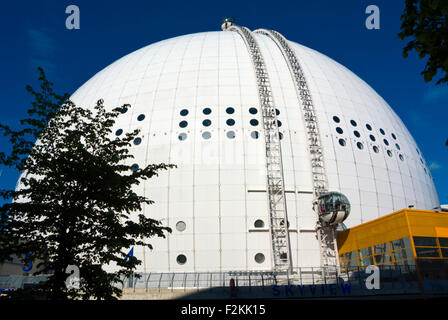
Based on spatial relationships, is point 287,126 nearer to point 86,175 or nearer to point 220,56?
point 220,56

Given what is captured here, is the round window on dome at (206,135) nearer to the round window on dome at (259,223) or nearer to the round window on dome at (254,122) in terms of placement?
the round window on dome at (254,122)

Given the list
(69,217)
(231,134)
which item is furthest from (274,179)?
(69,217)

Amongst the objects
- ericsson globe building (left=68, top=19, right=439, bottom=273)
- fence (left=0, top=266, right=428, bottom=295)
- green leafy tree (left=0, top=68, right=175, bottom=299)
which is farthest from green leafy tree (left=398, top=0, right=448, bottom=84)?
ericsson globe building (left=68, top=19, right=439, bottom=273)

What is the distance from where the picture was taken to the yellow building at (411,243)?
67.1 ft

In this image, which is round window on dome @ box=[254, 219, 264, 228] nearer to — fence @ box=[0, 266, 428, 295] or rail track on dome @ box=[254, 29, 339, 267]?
fence @ box=[0, 266, 428, 295]

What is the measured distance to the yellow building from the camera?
20453 mm

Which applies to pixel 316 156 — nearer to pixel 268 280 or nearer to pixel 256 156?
pixel 256 156

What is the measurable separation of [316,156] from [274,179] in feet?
13.8

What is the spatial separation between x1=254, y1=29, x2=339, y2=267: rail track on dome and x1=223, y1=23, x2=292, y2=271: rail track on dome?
2.66 m

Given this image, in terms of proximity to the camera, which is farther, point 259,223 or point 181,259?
point 259,223

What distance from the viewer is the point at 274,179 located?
1025 inches

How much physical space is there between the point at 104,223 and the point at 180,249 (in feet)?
47.2
